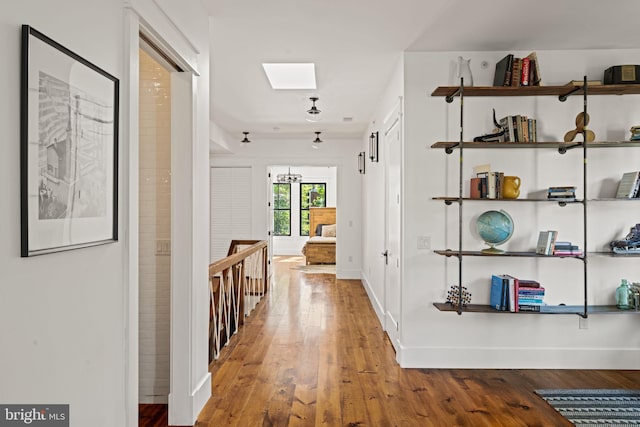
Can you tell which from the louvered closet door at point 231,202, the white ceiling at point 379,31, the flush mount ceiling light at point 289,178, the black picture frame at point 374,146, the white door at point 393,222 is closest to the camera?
the white ceiling at point 379,31

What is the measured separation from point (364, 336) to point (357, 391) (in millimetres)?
1485

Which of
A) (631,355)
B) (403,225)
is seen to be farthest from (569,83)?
(631,355)

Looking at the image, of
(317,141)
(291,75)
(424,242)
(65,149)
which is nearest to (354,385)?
(424,242)

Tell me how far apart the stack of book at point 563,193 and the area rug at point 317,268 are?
6.34 metres

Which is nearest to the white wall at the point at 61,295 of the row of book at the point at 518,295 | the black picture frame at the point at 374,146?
the row of book at the point at 518,295

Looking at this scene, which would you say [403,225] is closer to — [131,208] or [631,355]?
[631,355]

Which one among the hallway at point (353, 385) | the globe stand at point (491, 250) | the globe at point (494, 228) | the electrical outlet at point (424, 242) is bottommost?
the hallway at point (353, 385)

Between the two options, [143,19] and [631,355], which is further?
[631,355]

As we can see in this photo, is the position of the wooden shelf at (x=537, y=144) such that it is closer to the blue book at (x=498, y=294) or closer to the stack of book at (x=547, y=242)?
the stack of book at (x=547, y=242)

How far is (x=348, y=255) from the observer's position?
8711 millimetres

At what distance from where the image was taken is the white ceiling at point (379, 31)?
3.06 meters

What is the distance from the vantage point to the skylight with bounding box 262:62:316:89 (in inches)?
177

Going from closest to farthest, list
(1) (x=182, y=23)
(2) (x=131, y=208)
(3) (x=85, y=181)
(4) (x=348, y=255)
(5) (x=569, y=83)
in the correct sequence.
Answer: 1. (3) (x=85, y=181)
2. (2) (x=131, y=208)
3. (1) (x=182, y=23)
4. (5) (x=569, y=83)
5. (4) (x=348, y=255)

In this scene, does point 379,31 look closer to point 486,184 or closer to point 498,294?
point 486,184
